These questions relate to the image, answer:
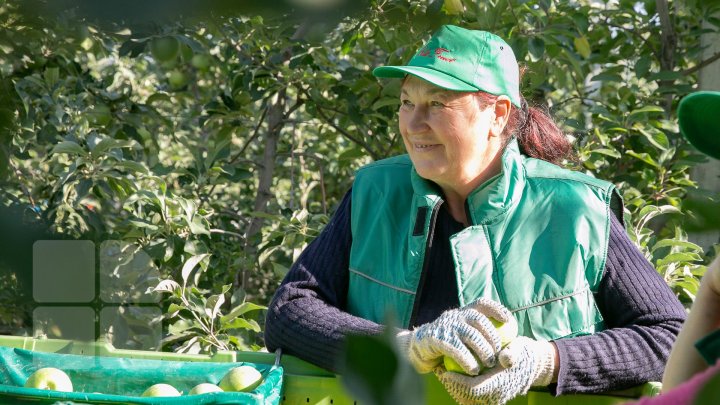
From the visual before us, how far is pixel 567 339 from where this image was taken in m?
1.91

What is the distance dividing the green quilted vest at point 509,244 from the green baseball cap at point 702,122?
1140 mm

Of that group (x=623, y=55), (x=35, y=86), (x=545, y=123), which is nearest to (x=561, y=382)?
(x=545, y=123)

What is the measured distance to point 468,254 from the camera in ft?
6.61

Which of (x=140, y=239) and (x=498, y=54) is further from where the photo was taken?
(x=140, y=239)

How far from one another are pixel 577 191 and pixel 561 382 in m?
0.43

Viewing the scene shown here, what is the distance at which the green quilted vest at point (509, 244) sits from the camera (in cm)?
199

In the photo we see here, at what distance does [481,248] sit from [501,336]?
1.15 feet

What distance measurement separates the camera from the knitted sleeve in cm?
186

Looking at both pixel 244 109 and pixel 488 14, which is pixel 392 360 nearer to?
pixel 488 14

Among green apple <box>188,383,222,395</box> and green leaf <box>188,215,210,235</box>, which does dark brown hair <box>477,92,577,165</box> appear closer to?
green apple <box>188,383,222,395</box>

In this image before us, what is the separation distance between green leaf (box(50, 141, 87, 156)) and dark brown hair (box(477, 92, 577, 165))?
1.09m

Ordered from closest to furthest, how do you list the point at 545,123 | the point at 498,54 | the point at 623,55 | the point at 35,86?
the point at 498,54 → the point at 545,123 → the point at 35,86 → the point at 623,55

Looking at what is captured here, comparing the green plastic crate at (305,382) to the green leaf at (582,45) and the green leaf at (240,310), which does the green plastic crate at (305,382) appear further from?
the green leaf at (582,45)

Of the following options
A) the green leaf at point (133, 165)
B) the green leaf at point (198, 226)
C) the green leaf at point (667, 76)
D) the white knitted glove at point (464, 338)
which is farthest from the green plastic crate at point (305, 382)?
the green leaf at point (667, 76)
